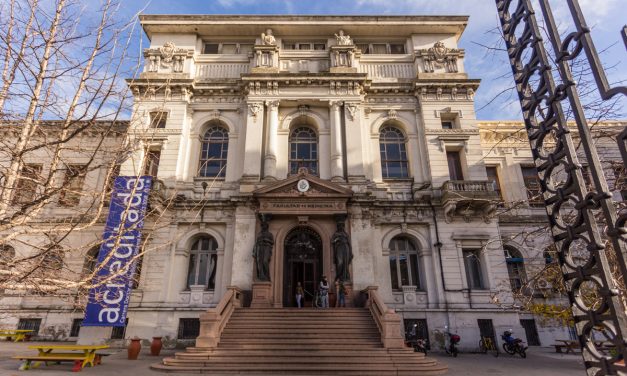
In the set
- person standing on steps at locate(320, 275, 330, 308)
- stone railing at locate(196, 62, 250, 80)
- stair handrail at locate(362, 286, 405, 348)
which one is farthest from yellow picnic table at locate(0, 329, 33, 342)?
stair handrail at locate(362, 286, 405, 348)

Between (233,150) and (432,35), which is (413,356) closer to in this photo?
(233,150)

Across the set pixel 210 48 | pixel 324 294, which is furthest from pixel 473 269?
pixel 210 48

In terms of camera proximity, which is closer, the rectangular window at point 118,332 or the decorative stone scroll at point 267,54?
the rectangular window at point 118,332

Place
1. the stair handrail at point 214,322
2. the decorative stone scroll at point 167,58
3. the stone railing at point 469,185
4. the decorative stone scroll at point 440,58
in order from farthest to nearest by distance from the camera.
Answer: the decorative stone scroll at point 440,58 → the decorative stone scroll at point 167,58 → the stone railing at point 469,185 → the stair handrail at point 214,322

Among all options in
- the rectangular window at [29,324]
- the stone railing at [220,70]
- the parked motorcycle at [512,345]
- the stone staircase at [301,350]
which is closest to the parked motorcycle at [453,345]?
the parked motorcycle at [512,345]

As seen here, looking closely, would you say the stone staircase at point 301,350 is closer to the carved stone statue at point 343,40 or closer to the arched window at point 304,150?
the arched window at point 304,150

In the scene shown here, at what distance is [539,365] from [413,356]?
4.93 metres

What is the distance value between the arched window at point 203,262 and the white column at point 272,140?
499 cm

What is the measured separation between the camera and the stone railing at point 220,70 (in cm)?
2294

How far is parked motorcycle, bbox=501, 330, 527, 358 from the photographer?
1469 cm

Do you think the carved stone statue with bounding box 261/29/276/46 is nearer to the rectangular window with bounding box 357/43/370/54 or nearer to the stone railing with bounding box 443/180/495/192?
the rectangular window with bounding box 357/43/370/54

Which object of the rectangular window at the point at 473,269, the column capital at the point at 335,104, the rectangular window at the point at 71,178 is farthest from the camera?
the column capital at the point at 335,104

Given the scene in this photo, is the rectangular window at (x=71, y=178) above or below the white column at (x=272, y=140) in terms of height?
below

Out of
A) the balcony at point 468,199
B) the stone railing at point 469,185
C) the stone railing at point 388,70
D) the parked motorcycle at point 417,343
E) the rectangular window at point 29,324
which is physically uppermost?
the stone railing at point 388,70
